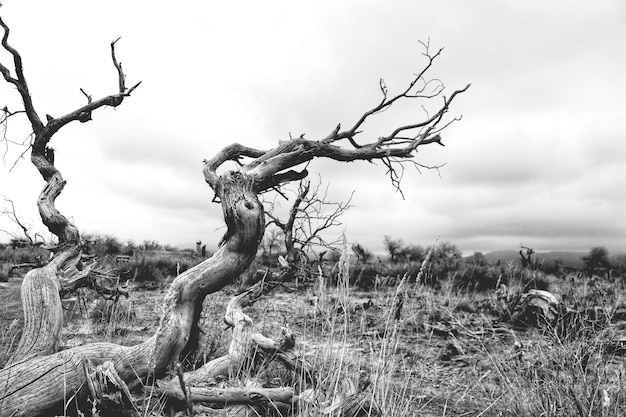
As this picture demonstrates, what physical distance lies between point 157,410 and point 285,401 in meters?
0.93

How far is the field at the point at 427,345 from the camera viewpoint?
8.92 ft

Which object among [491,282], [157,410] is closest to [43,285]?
[157,410]

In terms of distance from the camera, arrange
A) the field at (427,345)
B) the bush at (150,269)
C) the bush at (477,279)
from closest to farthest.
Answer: the field at (427,345), the bush at (477,279), the bush at (150,269)

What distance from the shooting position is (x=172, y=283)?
3693 mm

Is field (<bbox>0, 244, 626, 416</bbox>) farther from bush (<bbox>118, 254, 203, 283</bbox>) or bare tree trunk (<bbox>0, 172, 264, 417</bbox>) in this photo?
bush (<bbox>118, 254, 203, 283</bbox>)

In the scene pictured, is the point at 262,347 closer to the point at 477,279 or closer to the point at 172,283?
the point at 172,283

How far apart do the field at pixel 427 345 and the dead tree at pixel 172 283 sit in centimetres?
37

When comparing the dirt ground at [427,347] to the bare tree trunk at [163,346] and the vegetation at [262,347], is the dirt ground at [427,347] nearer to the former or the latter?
the vegetation at [262,347]

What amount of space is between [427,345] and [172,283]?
8.15 feet

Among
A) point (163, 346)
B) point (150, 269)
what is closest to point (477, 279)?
point (150, 269)

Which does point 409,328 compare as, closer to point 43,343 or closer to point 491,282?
point 43,343

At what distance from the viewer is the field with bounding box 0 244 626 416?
2.72m

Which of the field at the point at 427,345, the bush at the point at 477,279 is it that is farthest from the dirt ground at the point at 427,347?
the bush at the point at 477,279

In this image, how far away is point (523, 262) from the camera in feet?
53.0
